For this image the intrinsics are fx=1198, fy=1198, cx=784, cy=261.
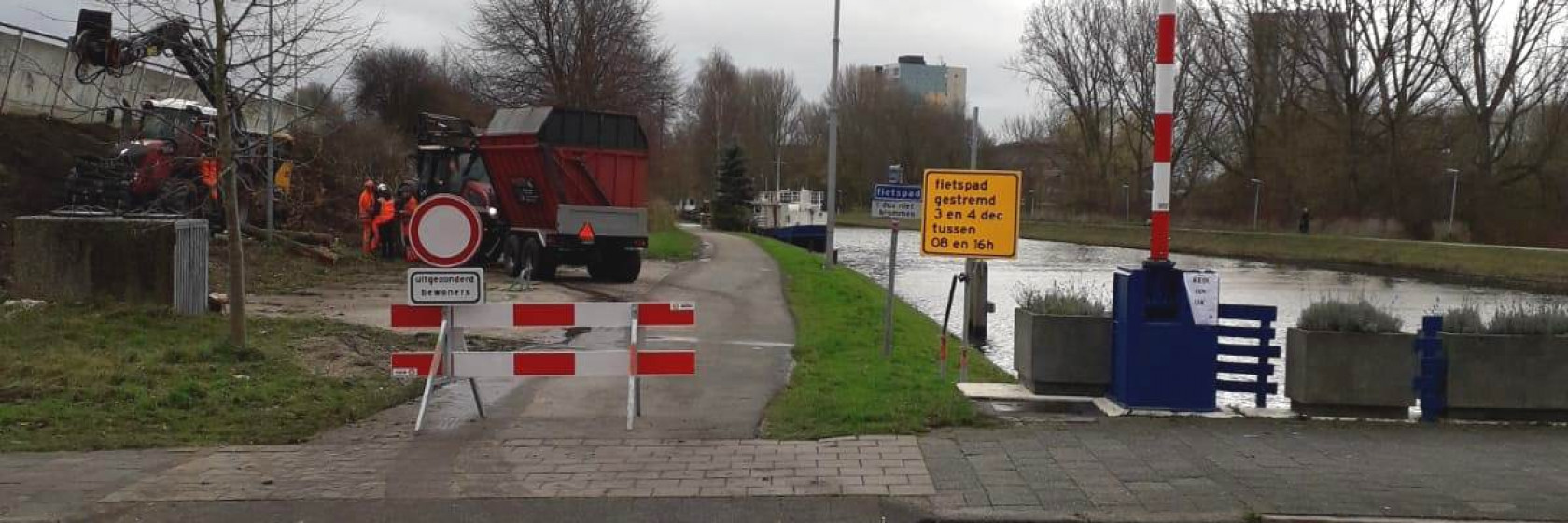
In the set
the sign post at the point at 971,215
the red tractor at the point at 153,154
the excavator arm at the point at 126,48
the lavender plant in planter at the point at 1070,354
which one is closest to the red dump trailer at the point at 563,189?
the red tractor at the point at 153,154

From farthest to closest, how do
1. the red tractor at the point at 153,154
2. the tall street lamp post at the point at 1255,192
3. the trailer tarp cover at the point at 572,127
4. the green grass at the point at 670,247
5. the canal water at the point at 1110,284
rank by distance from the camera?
the tall street lamp post at the point at 1255,192 → the green grass at the point at 670,247 → the canal water at the point at 1110,284 → the trailer tarp cover at the point at 572,127 → the red tractor at the point at 153,154

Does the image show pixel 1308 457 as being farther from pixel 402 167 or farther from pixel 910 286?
pixel 402 167

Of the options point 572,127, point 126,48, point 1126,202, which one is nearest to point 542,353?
point 126,48

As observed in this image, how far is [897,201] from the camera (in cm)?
1158

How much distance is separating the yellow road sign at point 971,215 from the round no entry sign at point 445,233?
388 cm

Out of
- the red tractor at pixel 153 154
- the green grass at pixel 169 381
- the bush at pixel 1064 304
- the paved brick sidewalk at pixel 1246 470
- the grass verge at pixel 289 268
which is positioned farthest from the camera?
the grass verge at pixel 289 268

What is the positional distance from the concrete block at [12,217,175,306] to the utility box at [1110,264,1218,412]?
986 centimetres

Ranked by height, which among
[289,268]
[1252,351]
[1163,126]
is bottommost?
[289,268]

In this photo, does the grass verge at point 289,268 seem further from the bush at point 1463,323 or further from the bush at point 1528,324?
the bush at point 1528,324

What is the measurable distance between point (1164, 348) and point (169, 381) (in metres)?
7.55

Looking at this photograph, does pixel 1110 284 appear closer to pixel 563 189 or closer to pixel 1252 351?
pixel 563 189

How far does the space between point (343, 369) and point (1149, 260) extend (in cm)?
688

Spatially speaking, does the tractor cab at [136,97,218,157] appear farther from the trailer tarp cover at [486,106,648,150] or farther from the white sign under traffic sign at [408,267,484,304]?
the white sign under traffic sign at [408,267,484,304]

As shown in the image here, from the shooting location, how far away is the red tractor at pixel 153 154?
13164 mm
